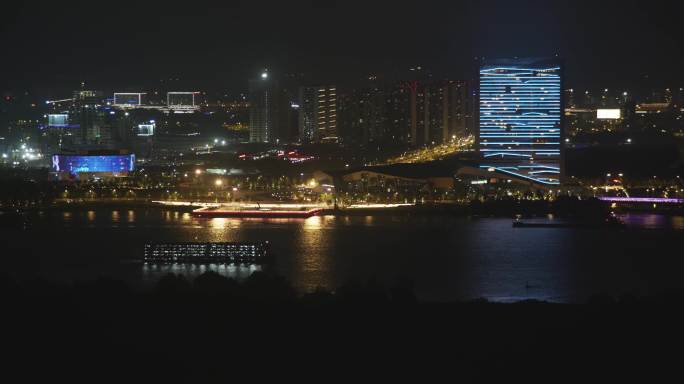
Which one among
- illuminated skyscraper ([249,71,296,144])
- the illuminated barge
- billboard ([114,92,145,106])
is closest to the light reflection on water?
the illuminated barge

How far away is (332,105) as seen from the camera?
3016cm

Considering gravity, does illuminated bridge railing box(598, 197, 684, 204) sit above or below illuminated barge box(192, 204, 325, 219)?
above

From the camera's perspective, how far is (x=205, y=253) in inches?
450

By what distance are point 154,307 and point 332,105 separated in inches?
893

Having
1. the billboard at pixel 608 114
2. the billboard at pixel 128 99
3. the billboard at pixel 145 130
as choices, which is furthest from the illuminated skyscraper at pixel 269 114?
the billboard at pixel 608 114

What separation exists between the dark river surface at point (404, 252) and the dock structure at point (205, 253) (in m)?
0.18

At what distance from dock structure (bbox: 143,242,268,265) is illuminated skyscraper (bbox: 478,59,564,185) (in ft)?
33.0

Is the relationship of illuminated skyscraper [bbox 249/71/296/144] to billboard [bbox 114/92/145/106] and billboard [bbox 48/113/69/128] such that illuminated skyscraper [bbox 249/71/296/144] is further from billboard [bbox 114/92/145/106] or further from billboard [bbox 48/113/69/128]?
billboard [bbox 48/113/69/128]

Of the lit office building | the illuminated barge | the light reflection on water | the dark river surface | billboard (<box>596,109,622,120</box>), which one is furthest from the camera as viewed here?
billboard (<box>596,109,622,120</box>)

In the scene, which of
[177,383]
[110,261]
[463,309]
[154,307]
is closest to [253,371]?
[177,383]

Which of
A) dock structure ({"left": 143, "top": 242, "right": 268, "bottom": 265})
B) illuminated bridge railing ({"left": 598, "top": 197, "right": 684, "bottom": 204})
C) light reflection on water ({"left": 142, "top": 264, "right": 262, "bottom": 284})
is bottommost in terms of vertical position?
light reflection on water ({"left": 142, "top": 264, "right": 262, "bottom": 284})

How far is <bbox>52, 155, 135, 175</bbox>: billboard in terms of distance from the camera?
2278cm

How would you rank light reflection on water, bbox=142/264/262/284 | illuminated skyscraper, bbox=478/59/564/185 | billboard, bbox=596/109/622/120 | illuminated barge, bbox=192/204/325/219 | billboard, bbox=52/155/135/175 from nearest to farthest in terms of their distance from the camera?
light reflection on water, bbox=142/264/262/284
illuminated barge, bbox=192/204/325/219
illuminated skyscraper, bbox=478/59/564/185
billboard, bbox=52/155/135/175
billboard, bbox=596/109/622/120

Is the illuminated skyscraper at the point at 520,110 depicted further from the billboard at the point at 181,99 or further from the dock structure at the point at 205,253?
the billboard at the point at 181,99
